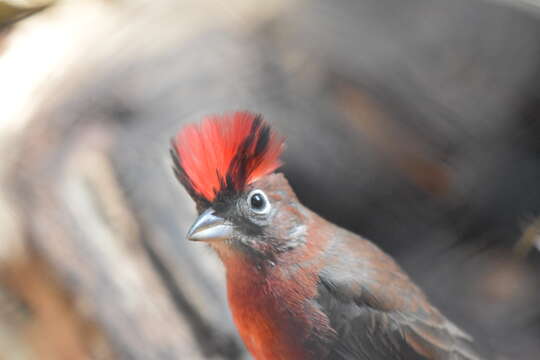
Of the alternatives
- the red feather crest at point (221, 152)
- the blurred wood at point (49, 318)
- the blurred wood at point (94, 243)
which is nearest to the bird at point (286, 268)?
the red feather crest at point (221, 152)

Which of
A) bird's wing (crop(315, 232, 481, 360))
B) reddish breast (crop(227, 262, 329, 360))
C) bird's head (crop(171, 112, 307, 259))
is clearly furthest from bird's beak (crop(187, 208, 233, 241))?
bird's wing (crop(315, 232, 481, 360))

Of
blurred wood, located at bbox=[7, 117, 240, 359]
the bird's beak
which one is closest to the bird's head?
the bird's beak

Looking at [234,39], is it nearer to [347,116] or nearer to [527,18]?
[347,116]

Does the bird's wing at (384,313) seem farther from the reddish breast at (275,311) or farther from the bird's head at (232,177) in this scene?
the bird's head at (232,177)

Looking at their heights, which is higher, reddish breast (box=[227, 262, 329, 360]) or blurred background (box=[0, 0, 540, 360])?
blurred background (box=[0, 0, 540, 360])

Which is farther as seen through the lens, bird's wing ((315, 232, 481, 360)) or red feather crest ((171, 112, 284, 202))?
bird's wing ((315, 232, 481, 360))

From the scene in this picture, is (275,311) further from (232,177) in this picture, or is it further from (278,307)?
(232,177)

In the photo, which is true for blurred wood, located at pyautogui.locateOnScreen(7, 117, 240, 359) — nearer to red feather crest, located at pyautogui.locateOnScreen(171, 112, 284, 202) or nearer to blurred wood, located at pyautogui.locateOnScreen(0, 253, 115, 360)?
blurred wood, located at pyautogui.locateOnScreen(0, 253, 115, 360)

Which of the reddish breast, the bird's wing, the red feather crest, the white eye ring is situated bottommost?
the bird's wing
